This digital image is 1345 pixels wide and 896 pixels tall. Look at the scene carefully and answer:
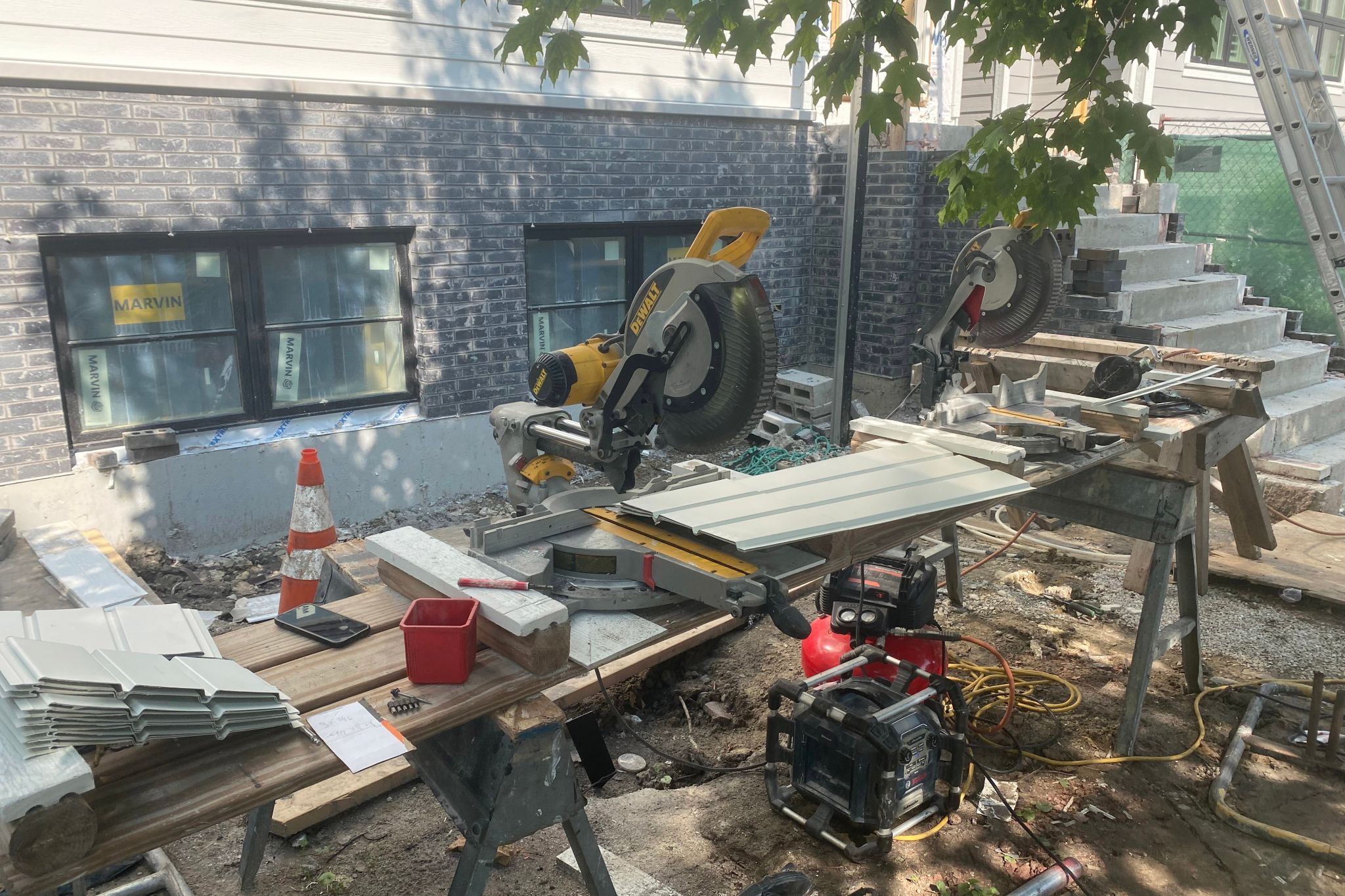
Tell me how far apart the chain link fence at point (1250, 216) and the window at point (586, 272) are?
6.31 m

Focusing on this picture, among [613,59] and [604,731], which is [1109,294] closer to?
[613,59]

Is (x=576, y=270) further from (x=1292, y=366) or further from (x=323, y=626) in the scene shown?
(x=1292, y=366)

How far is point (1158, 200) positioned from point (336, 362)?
868 cm

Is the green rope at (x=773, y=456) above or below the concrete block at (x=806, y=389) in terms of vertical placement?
below

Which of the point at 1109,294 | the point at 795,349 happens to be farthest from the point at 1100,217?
the point at 795,349

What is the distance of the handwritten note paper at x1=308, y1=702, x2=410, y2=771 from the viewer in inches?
78.1

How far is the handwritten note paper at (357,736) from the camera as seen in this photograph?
1.98 m

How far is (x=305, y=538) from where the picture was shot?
199 inches

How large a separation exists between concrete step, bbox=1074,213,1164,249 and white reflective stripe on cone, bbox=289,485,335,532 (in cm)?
719

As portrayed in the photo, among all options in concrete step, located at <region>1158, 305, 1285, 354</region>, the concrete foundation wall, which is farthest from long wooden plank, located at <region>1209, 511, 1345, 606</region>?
the concrete foundation wall

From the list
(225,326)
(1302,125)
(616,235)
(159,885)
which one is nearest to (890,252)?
(616,235)

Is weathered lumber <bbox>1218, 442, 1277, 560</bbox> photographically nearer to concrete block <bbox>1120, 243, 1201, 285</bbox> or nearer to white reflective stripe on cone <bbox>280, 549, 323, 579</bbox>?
concrete block <bbox>1120, 243, 1201, 285</bbox>

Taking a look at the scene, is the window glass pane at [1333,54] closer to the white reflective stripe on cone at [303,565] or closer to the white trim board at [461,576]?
the white reflective stripe on cone at [303,565]

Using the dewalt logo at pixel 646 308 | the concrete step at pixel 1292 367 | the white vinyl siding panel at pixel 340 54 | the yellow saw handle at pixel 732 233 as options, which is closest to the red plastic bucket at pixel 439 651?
the dewalt logo at pixel 646 308
